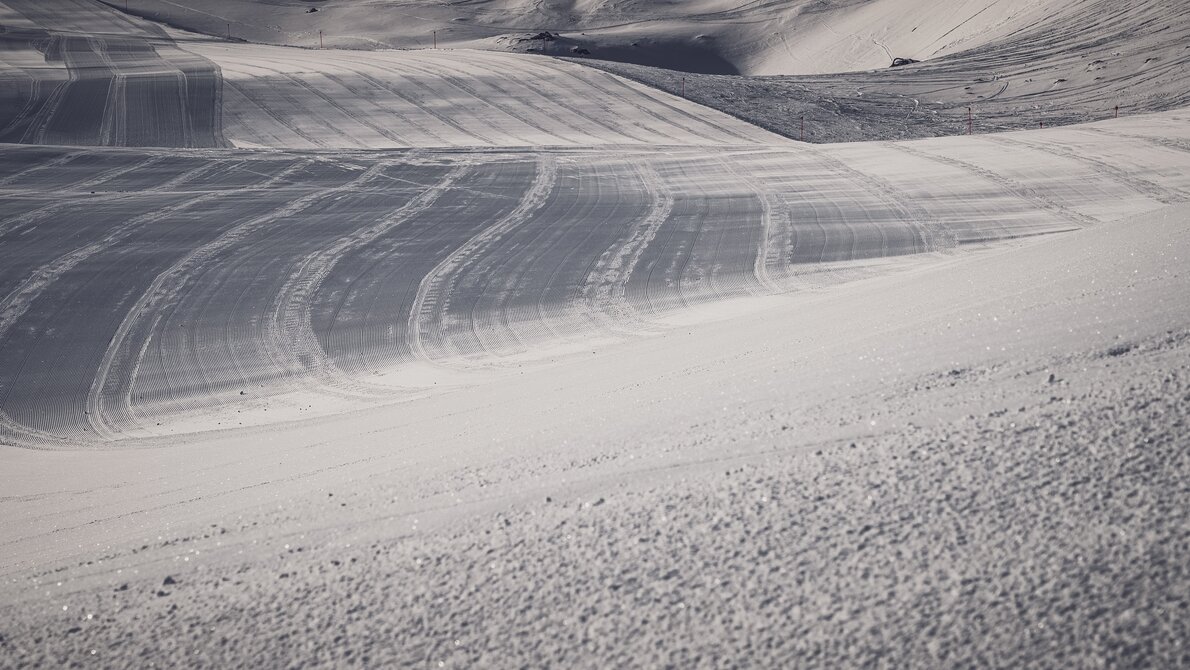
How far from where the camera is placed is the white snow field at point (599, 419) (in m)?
2.62

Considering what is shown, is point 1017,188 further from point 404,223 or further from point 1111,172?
point 404,223

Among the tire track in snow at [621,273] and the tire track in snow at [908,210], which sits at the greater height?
the tire track in snow at [908,210]

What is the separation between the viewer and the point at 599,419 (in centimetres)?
458

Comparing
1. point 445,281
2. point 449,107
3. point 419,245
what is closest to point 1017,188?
point 445,281

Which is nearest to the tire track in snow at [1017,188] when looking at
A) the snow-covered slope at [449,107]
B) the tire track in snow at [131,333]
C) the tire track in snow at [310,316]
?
the snow-covered slope at [449,107]

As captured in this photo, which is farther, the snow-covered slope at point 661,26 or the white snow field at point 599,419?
the snow-covered slope at point 661,26

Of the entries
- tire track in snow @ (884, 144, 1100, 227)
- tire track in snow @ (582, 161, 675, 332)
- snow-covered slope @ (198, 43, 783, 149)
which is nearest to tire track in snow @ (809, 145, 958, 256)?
tire track in snow @ (884, 144, 1100, 227)

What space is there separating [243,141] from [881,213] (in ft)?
50.8

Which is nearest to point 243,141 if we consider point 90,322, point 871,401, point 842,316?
point 90,322

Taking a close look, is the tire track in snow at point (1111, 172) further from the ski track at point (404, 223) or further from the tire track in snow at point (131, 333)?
the tire track in snow at point (131, 333)

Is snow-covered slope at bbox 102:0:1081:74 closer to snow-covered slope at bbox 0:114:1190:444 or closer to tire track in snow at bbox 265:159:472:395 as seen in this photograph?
snow-covered slope at bbox 0:114:1190:444

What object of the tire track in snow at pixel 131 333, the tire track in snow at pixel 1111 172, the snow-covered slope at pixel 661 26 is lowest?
the tire track in snow at pixel 131 333

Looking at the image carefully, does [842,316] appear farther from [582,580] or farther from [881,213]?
[881,213]

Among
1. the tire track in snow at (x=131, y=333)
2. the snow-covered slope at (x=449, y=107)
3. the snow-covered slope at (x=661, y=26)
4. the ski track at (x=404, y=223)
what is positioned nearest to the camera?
the tire track in snow at (x=131, y=333)
